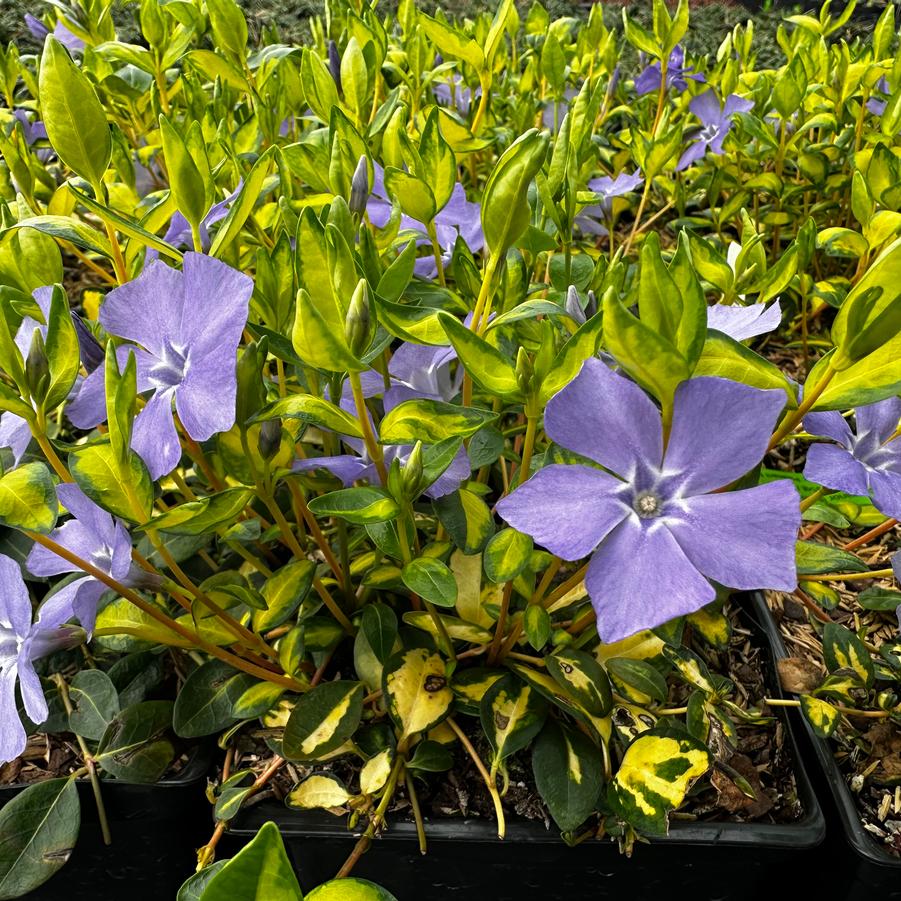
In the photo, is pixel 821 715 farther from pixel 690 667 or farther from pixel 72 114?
pixel 72 114

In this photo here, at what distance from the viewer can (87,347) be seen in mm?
705

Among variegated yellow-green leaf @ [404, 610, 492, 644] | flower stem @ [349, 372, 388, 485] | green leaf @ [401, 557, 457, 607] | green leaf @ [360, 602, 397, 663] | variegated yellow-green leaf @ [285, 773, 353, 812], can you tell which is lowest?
variegated yellow-green leaf @ [285, 773, 353, 812]

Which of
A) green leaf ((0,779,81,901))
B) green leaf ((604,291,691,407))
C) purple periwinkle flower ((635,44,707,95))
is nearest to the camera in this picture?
green leaf ((604,291,691,407))

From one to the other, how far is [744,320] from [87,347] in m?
0.56

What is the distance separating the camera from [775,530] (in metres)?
0.50

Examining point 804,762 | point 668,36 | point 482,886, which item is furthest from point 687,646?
point 668,36

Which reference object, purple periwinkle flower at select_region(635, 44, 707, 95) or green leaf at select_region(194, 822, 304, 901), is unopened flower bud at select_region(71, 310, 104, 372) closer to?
green leaf at select_region(194, 822, 304, 901)

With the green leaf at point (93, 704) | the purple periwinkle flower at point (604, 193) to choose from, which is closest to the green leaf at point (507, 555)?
the green leaf at point (93, 704)

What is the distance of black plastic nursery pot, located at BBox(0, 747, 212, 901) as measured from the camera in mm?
923

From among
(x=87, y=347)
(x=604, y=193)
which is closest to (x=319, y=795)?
(x=87, y=347)

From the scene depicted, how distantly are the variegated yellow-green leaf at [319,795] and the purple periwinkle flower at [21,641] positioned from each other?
0.29 m

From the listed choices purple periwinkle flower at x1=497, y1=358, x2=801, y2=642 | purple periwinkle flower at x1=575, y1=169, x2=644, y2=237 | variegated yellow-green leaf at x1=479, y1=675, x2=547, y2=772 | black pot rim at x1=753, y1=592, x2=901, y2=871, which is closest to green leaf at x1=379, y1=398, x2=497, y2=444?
purple periwinkle flower at x1=497, y1=358, x2=801, y2=642

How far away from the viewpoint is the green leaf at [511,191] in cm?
60

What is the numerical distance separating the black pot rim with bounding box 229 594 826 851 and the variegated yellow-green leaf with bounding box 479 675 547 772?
0.08 metres
